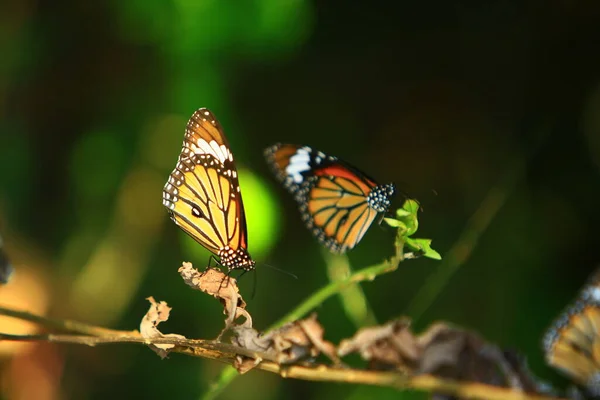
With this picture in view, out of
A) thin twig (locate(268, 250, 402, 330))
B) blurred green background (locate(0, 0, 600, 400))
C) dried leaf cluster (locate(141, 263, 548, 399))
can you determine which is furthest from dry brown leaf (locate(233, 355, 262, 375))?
blurred green background (locate(0, 0, 600, 400))

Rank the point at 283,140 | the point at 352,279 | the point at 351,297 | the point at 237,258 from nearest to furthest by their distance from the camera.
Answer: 1. the point at 352,279
2. the point at 237,258
3. the point at 351,297
4. the point at 283,140

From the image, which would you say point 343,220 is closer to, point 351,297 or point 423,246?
point 351,297

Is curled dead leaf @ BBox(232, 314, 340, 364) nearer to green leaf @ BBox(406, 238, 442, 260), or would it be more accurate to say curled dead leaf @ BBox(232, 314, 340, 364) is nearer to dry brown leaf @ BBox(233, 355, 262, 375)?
dry brown leaf @ BBox(233, 355, 262, 375)

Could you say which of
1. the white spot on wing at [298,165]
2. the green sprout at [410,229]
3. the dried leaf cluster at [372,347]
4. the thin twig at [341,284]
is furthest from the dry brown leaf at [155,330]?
the white spot on wing at [298,165]

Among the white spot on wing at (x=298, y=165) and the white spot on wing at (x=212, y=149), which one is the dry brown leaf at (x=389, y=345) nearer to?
the white spot on wing at (x=212, y=149)

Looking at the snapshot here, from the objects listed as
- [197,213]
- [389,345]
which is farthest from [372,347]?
[197,213]

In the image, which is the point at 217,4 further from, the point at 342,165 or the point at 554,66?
the point at 554,66
